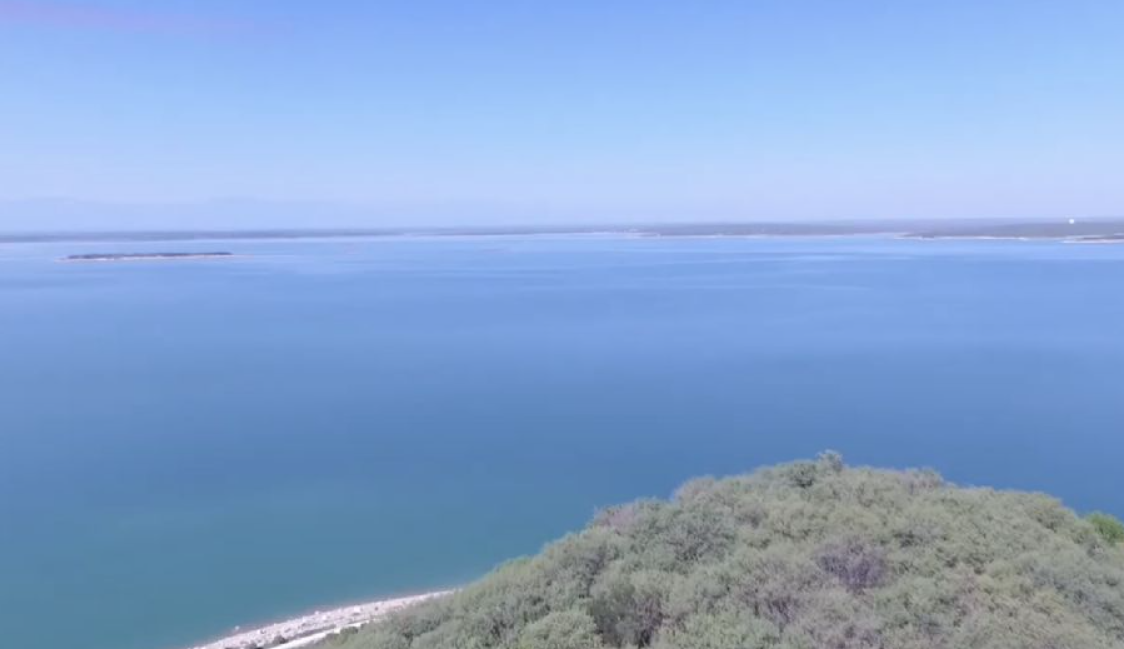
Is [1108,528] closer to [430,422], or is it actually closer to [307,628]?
[307,628]

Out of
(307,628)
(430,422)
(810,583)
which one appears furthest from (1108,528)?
(430,422)

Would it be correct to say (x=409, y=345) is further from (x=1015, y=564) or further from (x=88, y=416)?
(x=1015, y=564)

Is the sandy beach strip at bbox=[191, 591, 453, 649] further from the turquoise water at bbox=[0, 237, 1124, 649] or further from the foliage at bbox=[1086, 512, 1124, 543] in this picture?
the foliage at bbox=[1086, 512, 1124, 543]

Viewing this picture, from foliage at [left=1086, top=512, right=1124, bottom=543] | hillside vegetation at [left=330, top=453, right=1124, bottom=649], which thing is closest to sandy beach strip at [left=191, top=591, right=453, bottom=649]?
hillside vegetation at [left=330, top=453, right=1124, bottom=649]

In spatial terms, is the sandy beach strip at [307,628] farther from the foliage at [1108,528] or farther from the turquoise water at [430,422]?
the foliage at [1108,528]

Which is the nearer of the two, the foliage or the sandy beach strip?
the foliage

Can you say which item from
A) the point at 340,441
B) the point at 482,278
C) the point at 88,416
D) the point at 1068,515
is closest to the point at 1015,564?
the point at 1068,515
